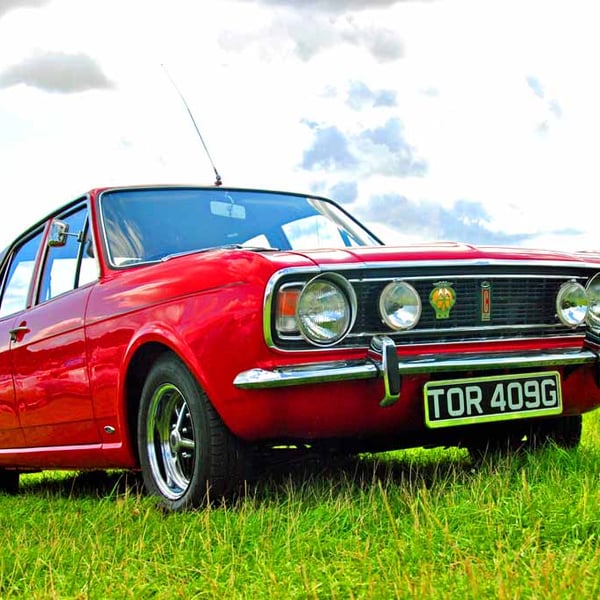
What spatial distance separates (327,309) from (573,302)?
1293 millimetres

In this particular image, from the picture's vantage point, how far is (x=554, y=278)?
4355 mm

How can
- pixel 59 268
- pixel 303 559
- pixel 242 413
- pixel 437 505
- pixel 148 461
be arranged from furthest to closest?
pixel 59 268, pixel 148 461, pixel 242 413, pixel 437 505, pixel 303 559

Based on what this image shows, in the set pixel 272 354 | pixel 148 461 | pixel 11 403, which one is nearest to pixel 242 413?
pixel 272 354

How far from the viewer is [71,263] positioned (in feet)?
17.4

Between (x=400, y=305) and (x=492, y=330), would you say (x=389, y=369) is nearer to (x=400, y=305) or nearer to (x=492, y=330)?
(x=400, y=305)

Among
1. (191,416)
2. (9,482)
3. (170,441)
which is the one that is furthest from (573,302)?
(9,482)

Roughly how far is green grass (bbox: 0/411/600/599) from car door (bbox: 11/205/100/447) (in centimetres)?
82

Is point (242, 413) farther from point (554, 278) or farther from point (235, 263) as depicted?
point (554, 278)

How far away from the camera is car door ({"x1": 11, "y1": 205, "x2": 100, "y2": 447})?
16.1 ft

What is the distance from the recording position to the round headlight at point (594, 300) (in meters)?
4.45

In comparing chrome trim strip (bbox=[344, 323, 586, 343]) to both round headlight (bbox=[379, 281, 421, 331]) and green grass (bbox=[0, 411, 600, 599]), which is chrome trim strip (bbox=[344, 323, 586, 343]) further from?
green grass (bbox=[0, 411, 600, 599])

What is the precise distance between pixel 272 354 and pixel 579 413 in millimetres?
1594

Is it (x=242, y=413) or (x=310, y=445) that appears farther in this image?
(x=310, y=445)

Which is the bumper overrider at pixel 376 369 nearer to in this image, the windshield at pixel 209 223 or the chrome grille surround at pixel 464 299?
the chrome grille surround at pixel 464 299
